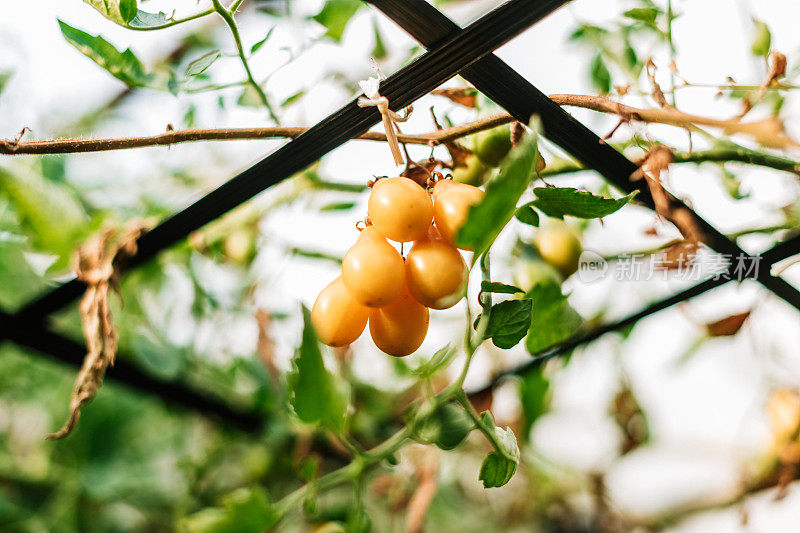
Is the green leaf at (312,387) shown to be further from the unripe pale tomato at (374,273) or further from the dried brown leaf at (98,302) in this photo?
the dried brown leaf at (98,302)

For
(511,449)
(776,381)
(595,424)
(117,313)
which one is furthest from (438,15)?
(595,424)

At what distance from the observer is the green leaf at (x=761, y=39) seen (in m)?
Answer: 0.39

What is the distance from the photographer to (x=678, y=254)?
351mm

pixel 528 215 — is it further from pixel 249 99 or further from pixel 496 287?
pixel 249 99

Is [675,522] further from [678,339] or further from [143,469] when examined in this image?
[143,469]

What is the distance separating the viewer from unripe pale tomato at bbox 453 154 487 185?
1.18ft

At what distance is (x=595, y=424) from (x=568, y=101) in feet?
2.77

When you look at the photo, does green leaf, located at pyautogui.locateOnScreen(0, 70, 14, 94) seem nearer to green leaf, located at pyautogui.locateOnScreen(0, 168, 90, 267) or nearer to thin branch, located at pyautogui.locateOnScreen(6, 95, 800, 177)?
green leaf, located at pyautogui.locateOnScreen(0, 168, 90, 267)

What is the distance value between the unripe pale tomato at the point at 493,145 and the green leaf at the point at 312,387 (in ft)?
0.52

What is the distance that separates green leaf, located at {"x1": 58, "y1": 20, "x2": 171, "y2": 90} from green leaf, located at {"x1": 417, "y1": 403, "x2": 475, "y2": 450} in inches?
11.7

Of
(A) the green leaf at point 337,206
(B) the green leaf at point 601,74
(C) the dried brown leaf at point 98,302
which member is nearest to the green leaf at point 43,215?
(C) the dried brown leaf at point 98,302

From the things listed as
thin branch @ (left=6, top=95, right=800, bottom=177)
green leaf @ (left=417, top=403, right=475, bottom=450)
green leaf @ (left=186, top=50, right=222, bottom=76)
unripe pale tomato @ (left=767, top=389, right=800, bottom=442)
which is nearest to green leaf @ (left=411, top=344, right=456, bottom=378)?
green leaf @ (left=417, top=403, right=475, bottom=450)

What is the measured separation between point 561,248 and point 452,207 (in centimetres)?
24

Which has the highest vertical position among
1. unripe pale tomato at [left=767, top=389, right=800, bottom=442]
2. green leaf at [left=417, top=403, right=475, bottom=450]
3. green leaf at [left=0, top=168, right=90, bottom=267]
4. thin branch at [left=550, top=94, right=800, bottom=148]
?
thin branch at [left=550, top=94, right=800, bottom=148]
